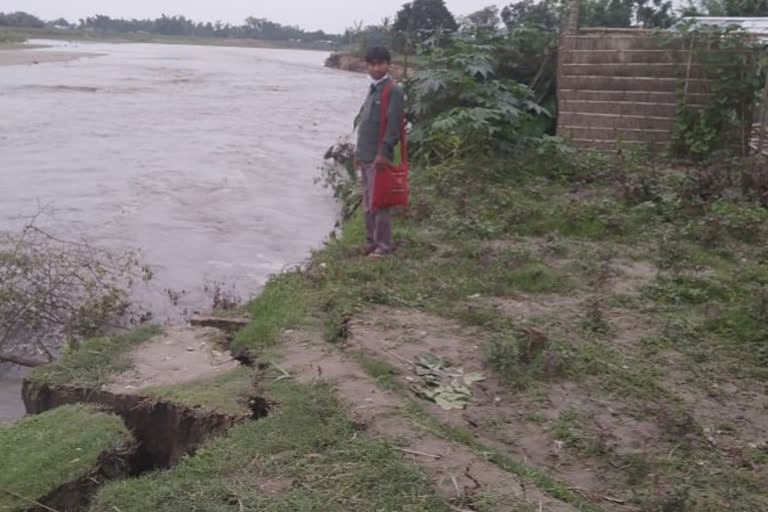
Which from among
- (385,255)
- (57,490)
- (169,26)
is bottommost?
(57,490)

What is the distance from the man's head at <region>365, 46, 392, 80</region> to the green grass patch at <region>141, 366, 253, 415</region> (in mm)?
2643

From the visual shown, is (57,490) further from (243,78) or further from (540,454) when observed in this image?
(243,78)

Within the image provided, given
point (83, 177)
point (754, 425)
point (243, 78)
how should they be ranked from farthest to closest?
point (243, 78)
point (83, 177)
point (754, 425)

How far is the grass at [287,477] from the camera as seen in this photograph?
3066 millimetres

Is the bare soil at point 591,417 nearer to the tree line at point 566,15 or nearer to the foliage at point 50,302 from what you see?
the foliage at point 50,302

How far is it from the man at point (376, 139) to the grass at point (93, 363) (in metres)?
2.19

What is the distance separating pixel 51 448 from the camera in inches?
140

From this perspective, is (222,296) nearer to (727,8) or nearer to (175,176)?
(175,176)

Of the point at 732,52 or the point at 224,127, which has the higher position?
the point at 732,52

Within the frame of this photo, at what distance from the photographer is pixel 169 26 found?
96938 mm

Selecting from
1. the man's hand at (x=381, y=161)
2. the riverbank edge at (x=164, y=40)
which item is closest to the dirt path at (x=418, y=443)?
the man's hand at (x=381, y=161)

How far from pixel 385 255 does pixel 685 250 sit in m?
2.47

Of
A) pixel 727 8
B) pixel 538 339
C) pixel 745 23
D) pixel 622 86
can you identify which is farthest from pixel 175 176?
pixel 727 8

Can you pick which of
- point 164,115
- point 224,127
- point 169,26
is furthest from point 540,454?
point 169,26
